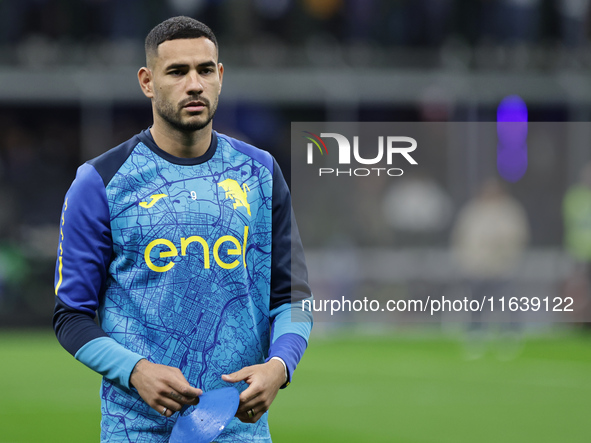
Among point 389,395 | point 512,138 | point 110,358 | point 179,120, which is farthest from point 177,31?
point 512,138

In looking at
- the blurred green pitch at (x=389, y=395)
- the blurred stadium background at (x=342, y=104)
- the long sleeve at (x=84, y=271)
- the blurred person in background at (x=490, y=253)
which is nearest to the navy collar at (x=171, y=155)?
the long sleeve at (x=84, y=271)

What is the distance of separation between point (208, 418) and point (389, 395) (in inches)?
315

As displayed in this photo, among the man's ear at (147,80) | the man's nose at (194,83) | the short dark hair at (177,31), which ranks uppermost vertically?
the short dark hair at (177,31)

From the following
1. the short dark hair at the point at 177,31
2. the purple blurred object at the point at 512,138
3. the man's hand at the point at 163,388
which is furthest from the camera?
the purple blurred object at the point at 512,138

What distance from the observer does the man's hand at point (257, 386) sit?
9.57 feet

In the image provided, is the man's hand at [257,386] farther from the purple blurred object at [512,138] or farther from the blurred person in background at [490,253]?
the purple blurred object at [512,138]

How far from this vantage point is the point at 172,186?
312 cm

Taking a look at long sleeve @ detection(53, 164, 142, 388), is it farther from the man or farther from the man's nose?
the man's nose

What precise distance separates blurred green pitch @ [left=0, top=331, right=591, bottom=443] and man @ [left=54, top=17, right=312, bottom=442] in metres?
5.08

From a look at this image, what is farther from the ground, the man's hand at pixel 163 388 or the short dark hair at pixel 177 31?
the short dark hair at pixel 177 31

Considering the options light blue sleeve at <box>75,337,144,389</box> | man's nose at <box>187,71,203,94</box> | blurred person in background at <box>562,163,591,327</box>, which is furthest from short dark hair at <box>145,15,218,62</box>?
blurred person in background at <box>562,163,591,327</box>

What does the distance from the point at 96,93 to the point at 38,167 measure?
202 cm

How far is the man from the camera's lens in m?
3.00

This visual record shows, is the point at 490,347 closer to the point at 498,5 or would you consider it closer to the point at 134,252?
the point at 498,5
